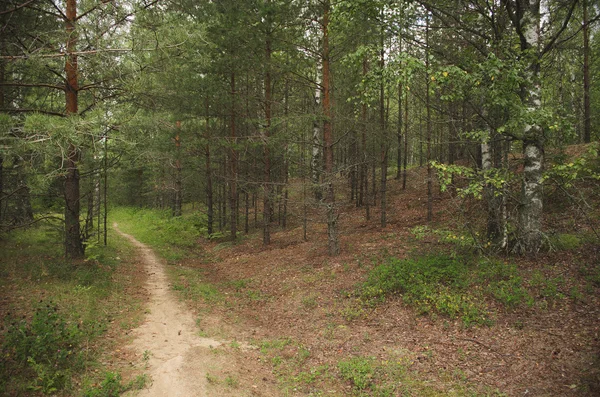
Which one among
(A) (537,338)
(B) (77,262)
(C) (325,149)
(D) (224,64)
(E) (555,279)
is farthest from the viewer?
(D) (224,64)

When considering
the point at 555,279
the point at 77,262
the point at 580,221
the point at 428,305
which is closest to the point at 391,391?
the point at 428,305

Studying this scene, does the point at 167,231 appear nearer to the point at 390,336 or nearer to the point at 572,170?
the point at 390,336

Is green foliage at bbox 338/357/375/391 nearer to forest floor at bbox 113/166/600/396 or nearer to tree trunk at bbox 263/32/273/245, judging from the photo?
forest floor at bbox 113/166/600/396

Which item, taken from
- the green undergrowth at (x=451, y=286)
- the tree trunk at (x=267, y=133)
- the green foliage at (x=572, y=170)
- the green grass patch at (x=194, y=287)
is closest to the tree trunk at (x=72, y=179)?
the green grass patch at (x=194, y=287)

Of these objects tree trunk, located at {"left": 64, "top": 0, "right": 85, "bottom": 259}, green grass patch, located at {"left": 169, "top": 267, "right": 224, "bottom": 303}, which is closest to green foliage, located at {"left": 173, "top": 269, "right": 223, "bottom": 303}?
green grass patch, located at {"left": 169, "top": 267, "right": 224, "bottom": 303}

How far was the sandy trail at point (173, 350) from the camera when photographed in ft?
17.4

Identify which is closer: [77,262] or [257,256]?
[77,262]

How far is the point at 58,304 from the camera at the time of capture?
24.2 ft

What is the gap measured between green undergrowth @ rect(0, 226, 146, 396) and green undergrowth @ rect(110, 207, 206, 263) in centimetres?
425

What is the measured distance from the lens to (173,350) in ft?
21.2

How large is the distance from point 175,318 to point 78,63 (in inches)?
285

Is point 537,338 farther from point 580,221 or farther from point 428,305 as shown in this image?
point 580,221

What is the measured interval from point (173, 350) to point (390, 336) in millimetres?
4401

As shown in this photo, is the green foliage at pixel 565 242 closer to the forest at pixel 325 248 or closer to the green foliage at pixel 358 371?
the forest at pixel 325 248
